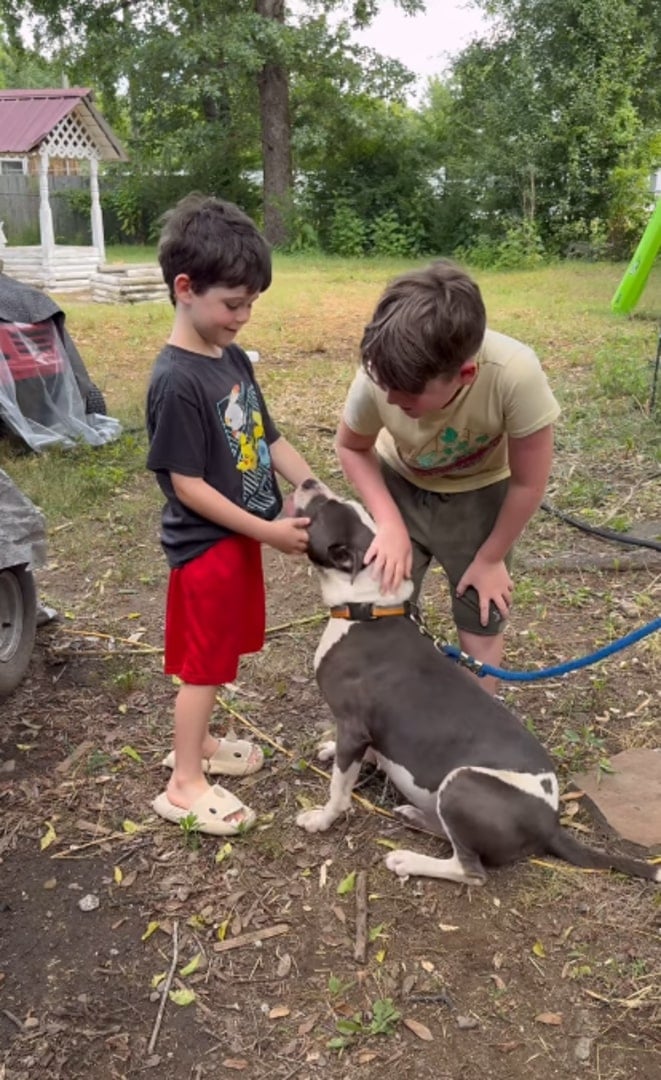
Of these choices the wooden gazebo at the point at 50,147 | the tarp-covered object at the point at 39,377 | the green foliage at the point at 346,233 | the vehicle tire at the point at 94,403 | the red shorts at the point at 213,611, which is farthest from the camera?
the green foliage at the point at 346,233

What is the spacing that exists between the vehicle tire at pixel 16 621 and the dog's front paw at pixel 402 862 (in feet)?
5.50

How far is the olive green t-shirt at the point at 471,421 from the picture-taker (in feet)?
9.19

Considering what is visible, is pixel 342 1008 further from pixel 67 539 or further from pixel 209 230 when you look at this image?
pixel 67 539

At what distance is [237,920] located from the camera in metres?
2.76

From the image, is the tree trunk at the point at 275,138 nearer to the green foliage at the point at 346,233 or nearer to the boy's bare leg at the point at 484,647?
the green foliage at the point at 346,233

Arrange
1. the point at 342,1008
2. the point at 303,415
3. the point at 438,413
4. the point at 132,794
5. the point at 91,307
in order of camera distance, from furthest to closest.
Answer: the point at 91,307
the point at 303,415
the point at 132,794
the point at 438,413
the point at 342,1008

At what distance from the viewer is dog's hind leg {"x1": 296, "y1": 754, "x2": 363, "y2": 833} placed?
3.00 metres

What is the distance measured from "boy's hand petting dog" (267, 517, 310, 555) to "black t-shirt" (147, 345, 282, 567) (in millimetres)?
167

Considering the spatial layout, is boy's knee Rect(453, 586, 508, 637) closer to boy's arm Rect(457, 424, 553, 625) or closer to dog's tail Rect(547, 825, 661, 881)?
boy's arm Rect(457, 424, 553, 625)

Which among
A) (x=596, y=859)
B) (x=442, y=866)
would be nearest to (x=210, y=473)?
(x=442, y=866)

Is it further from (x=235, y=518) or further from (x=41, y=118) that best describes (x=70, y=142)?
(x=235, y=518)

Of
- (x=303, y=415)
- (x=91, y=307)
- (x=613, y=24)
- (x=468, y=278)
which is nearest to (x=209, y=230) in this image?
(x=468, y=278)

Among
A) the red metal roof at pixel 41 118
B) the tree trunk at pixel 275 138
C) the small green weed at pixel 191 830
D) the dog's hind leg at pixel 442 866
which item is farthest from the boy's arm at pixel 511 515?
the tree trunk at pixel 275 138

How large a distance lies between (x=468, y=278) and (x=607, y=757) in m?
1.79
